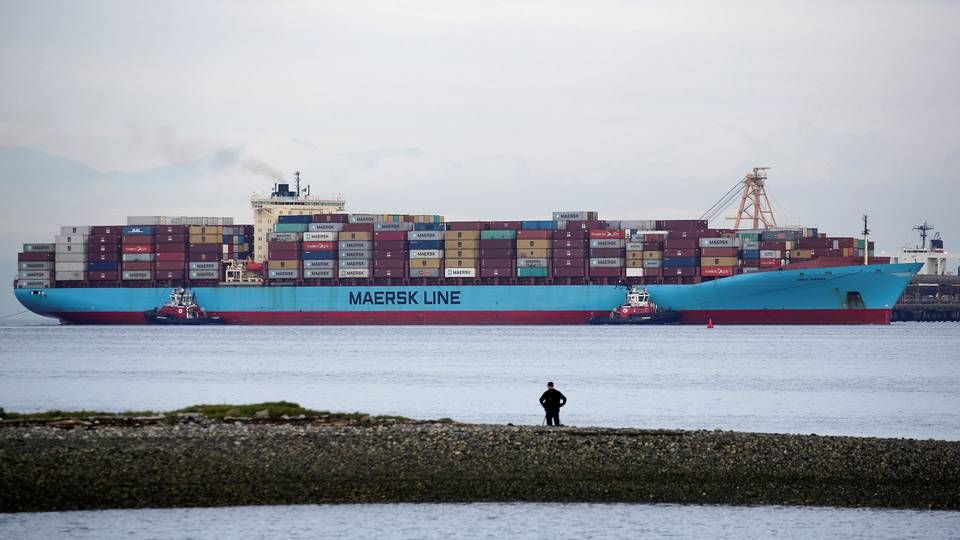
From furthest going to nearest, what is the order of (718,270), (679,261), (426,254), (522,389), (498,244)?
(426,254) → (498,244) → (679,261) → (718,270) → (522,389)

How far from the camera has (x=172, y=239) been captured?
83125mm

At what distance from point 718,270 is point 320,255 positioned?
2121 cm

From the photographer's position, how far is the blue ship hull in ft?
246

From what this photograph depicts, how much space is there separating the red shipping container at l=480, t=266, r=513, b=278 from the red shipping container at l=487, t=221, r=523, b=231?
8.11ft

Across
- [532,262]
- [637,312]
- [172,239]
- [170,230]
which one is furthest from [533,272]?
[170,230]

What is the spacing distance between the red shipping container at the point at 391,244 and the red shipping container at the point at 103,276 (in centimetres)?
1533

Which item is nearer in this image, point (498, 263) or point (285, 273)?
point (498, 263)

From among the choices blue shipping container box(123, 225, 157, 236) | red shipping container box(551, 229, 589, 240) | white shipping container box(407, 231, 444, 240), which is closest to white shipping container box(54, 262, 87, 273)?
blue shipping container box(123, 225, 157, 236)

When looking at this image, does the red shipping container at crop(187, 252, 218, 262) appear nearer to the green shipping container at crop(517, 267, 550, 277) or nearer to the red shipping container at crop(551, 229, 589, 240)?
the green shipping container at crop(517, 267, 550, 277)

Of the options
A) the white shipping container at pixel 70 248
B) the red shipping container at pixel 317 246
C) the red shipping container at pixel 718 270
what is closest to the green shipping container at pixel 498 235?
the red shipping container at pixel 317 246

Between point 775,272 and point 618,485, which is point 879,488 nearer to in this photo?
point 618,485

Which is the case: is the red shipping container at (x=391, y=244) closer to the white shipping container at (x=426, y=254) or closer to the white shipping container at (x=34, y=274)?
the white shipping container at (x=426, y=254)

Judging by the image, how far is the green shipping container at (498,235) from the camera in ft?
258

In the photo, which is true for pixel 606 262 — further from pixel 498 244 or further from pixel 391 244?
pixel 391 244
